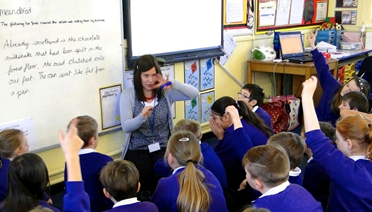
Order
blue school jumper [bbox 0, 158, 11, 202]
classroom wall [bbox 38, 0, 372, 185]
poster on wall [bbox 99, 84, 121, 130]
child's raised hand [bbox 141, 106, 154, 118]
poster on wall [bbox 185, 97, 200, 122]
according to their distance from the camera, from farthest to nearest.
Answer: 1. poster on wall [bbox 185, 97, 200, 122]
2. poster on wall [bbox 99, 84, 121, 130]
3. classroom wall [bbox 38, 0, 372, 185]
4. child's raised hand [bbox 141, 106, 154, 118]
5. blue school jumper [bbox 0, 158, 11, 202]

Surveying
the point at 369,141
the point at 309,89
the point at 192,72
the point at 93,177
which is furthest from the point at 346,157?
the point at 192,72

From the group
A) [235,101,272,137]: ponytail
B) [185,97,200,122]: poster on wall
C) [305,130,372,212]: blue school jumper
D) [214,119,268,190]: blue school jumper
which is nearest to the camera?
[305,130,372,212]: blue school jumper

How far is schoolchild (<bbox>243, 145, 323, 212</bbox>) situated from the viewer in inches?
57.5

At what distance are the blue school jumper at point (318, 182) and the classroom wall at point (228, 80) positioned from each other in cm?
161

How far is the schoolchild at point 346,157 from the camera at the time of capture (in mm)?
1561

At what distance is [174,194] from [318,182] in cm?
84

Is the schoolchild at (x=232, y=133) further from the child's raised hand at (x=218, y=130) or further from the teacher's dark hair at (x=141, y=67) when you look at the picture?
the teacher's dark hair at (x=141, y=67)

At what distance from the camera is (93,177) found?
1968 mm

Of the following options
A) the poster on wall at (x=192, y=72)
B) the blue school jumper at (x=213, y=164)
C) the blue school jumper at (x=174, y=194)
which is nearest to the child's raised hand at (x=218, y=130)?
the blue school jumper at (x=213, y=164)

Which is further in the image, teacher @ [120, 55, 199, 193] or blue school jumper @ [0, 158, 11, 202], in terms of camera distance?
teacher @ [120, 55, 199, 193]

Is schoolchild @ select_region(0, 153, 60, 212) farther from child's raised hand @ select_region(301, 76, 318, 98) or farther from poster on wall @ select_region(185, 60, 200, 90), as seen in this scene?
poster on wall @ select_region(185, 60, 200, 90)

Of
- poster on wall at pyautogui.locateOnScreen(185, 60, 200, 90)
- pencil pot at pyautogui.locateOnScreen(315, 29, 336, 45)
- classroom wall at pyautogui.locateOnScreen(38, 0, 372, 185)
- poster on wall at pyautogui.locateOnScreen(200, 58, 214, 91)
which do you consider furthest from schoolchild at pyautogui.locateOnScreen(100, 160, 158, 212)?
pencil pot at pyautogui.locateOnScreen(315, 29, 336, 45)

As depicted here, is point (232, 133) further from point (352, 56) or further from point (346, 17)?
point (346, 17)

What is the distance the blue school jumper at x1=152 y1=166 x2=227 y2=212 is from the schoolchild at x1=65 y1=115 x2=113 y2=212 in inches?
15.3
